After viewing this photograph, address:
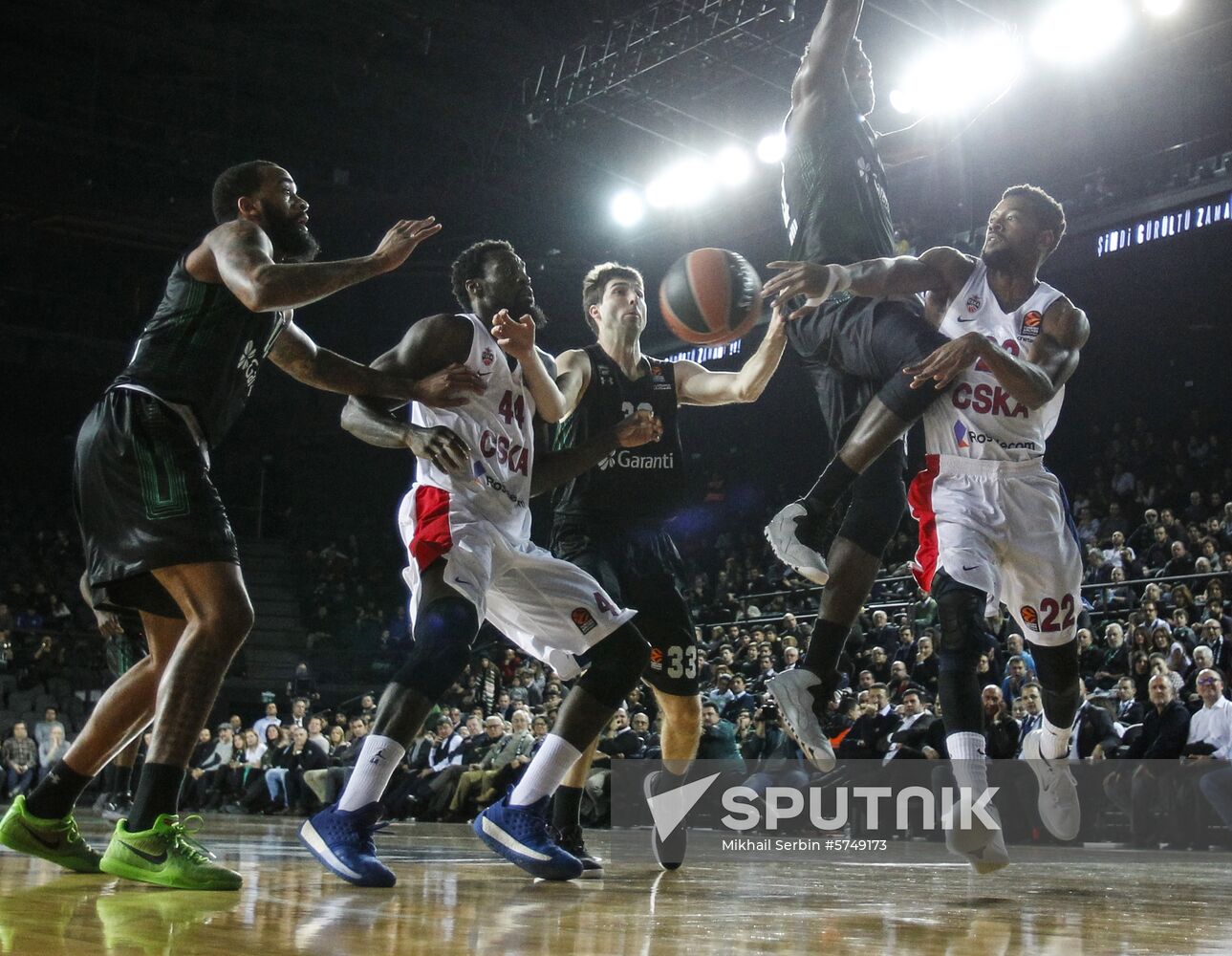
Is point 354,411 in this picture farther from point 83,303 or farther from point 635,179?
point 83,303

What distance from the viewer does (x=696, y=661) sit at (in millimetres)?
4473

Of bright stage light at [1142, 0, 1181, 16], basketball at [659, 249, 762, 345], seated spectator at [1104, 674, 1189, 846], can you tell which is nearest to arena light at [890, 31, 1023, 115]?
bright stage light at [1142, 0, 1181, 16]

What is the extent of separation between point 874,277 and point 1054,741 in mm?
1671

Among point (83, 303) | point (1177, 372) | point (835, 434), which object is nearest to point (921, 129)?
point (1177, 372)

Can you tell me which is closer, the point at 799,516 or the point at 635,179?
the point at 799,516

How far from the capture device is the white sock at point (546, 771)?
140 inches

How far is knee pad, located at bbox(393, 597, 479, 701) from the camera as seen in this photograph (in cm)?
327

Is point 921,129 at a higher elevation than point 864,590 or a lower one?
higher

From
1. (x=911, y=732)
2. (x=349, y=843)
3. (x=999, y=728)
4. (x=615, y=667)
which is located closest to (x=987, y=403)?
(x=615, y=667)

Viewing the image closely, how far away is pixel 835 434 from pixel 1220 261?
35.8 ft

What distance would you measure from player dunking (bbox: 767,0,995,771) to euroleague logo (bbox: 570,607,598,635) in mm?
699

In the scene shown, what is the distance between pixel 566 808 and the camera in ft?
14.4

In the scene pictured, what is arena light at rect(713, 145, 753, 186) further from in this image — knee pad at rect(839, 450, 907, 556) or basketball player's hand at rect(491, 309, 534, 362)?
basketball player's hand at rect(491, 309, 534, 362)

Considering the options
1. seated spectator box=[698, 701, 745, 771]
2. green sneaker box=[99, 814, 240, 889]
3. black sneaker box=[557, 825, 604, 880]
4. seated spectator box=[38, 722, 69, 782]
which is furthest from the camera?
seated spectator box=[38, 722, 69, 782]
